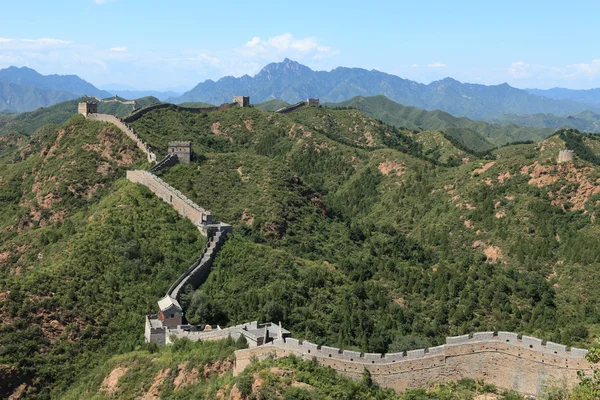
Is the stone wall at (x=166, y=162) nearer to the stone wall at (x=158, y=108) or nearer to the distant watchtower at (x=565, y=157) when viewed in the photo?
the stone wall at (x=158, y=108)

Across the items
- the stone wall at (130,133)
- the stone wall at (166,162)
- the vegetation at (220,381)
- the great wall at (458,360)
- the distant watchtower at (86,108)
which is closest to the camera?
the great wall at (458,360)

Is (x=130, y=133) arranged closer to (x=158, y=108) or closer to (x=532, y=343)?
(x=158, y=108)

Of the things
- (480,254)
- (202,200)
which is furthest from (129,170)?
(480,254)

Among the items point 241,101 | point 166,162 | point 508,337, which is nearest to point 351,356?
point 508,337

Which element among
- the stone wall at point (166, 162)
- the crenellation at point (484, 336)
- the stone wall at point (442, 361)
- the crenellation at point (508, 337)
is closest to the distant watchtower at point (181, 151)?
the stone wall at point (166, 162)

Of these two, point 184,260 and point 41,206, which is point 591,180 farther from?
point 41,206

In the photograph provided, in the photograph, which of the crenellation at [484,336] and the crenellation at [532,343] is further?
the crenellation at [484,336]
